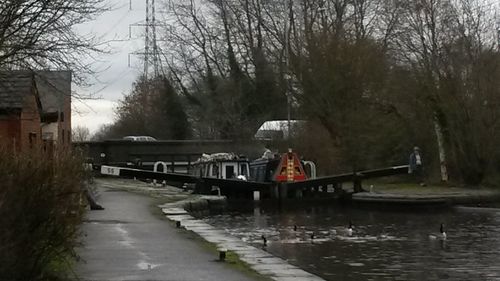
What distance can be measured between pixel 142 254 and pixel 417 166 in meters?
26.3

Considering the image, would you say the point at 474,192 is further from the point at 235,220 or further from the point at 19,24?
the point at 19,24

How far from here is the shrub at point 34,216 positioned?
9094mm

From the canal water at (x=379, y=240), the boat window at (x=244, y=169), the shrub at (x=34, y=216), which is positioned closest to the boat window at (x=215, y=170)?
the boat window at (x=244, y=169)

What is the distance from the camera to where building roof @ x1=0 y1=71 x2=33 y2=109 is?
18.3 meters

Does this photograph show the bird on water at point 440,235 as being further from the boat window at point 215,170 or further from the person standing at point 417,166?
the boat window at point 215,170

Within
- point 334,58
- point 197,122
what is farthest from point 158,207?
point 197,122

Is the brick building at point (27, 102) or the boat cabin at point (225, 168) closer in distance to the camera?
the brick building at point (27, 102)

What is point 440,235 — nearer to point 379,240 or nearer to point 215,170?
point 379,240

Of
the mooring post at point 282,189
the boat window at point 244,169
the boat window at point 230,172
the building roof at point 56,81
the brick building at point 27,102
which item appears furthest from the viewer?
the boat window at point 244,169

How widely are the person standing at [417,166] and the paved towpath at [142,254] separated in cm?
1859

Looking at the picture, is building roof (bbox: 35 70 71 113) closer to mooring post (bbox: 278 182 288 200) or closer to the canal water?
the canal water

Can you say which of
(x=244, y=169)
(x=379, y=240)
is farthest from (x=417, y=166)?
A: (x=379, y=240)

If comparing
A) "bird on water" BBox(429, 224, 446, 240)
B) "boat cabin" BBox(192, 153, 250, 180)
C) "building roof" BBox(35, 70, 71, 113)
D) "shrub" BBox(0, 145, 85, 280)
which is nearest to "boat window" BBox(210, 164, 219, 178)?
"boat cabin" BBox(192, 153, 250, 180)

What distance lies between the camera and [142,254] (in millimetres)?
14500
